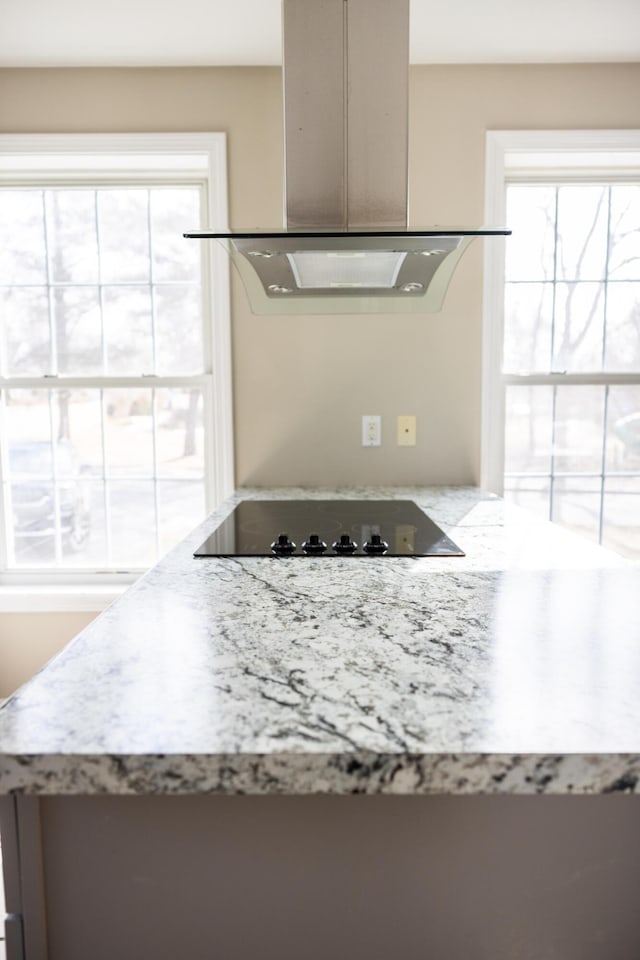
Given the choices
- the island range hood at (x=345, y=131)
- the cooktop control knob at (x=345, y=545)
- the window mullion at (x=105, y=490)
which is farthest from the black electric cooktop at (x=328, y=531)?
the window mullion at (x=105, y=490)

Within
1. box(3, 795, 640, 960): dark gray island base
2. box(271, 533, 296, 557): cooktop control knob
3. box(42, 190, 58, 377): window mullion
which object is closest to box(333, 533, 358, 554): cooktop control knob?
box(271, 533, 296, 557): cooktop control knob

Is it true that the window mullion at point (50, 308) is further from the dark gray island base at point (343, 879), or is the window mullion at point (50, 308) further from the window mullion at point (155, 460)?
the dark gray island base at point (343, 879)

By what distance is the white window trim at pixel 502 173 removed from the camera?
2.44m

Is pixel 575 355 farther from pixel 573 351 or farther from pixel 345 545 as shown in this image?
pixel 345 545

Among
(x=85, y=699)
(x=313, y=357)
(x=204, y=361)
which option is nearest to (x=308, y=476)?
(x=313, y=357)

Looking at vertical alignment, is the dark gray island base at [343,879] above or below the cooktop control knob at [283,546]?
below

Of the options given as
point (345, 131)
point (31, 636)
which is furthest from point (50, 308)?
point (345, 131)

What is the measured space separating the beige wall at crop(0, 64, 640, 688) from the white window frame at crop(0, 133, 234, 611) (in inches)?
2.0

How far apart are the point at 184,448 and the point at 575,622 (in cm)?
201

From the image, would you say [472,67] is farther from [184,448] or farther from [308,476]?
[184,448]

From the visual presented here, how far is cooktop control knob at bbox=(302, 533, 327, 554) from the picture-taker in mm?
1543

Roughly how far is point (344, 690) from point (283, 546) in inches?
29.8

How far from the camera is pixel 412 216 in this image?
2475 mm

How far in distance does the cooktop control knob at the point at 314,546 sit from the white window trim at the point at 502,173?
3.94 ft
